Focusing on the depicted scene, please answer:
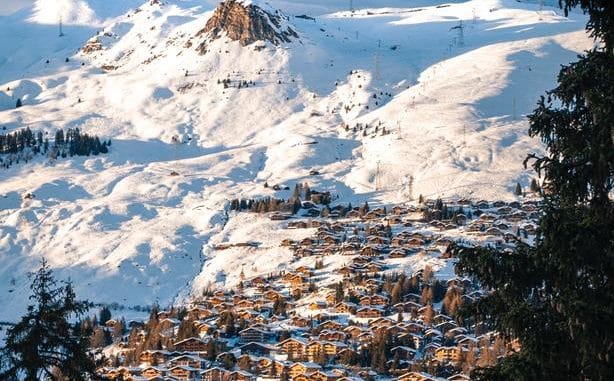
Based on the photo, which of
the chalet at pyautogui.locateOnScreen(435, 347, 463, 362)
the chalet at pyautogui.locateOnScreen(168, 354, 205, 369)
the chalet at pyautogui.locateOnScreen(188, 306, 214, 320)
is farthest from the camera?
the chalet at pyautogui.locateOnScreen(188, 306, 214, 320)

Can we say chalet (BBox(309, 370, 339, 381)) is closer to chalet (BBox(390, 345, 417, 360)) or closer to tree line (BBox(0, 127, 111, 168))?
chalet (BBox(390, 345, 417, 360))

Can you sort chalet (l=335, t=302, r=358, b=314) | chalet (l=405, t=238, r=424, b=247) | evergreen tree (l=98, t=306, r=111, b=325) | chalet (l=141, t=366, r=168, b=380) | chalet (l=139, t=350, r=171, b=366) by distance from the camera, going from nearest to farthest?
chalet (l=141, t=366, r=168, b=380) → chalet (l=139, t=350, r=171, b=366) → chalet (l=335, t=302, r=358, b=314) → evergreen tree (l=98, t=306, r=111, b=325) → chalet (l=405, t=238, r=424, b=247)

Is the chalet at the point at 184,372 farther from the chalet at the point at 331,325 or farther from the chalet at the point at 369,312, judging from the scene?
the chalet at the point at 369,312

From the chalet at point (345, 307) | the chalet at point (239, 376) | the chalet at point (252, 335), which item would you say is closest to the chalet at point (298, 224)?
the chalet at point (345, 307)

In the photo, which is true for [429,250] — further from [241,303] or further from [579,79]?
[579,79]

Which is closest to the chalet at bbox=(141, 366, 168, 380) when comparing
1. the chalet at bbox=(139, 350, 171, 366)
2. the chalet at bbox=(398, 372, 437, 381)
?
the chalet at bbox=(139, 350, 171, 366)

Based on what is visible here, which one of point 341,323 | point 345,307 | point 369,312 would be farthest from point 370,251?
point 341,323

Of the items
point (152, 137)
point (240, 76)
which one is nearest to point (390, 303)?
point (152, 137)
